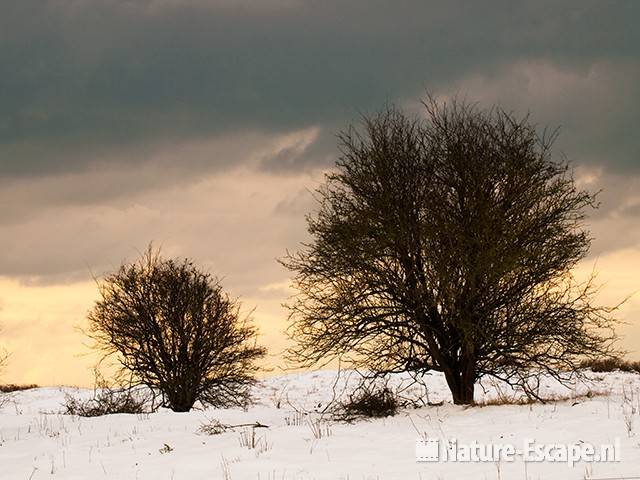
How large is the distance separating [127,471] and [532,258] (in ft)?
31.7

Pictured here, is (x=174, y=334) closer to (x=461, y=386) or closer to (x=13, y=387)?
(x=461, y=386)

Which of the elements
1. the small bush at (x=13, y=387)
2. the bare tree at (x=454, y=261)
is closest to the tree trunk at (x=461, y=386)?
the bare tree at (x=454, y=261)

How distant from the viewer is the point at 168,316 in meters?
24.5

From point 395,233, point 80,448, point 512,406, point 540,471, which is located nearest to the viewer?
point 540,471

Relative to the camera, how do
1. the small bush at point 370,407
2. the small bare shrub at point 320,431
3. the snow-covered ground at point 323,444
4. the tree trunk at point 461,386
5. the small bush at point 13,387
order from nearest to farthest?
the snow-covered ground at point 323,444 → the small bare shrub at point 320,431 → the small bush at point 370,407 → the tree trunk at point 461,386 → the small bush at point 13,387

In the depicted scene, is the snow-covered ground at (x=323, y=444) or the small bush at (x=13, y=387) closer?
the snow-covered ground at (x=323, y=444)

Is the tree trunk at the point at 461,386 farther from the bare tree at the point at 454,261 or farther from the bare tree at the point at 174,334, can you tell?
the bare tree at the point at 174,334

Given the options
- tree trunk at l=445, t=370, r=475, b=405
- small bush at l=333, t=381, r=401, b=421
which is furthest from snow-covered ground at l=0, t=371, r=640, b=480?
tree trunk at l=445, t=370, r=475, b=405

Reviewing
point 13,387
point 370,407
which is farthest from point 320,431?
point 13,387

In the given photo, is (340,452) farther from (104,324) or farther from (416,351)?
(104,324)

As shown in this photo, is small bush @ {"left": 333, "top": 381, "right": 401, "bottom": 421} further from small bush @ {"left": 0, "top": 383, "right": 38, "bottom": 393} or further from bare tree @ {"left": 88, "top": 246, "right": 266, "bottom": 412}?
small bush @ {"left": 0, "top": 383, "right": 38, "bottom": 393}

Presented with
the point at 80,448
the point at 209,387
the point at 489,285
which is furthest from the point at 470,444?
the point at 209,387

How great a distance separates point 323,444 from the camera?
508 inches

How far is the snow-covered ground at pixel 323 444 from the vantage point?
10.7m
